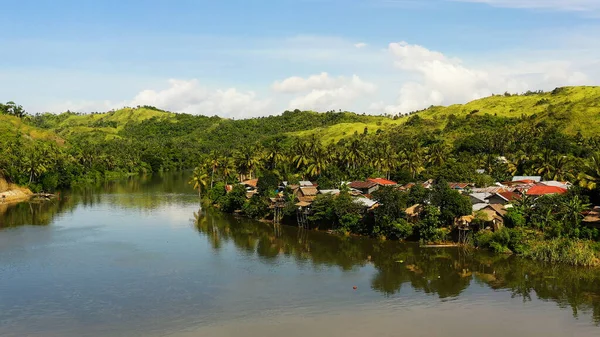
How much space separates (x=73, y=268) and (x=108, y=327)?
15391 mm

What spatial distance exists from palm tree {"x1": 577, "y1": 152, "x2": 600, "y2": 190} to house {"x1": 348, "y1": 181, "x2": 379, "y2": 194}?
29.0 m

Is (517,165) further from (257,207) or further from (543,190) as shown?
(257,207)

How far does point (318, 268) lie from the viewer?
46.8 metres

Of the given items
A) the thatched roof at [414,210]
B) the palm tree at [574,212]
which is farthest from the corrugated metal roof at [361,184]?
the palm tree at [574,212]

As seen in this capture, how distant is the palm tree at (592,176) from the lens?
50562mm

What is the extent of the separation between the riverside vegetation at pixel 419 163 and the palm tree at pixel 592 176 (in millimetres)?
117

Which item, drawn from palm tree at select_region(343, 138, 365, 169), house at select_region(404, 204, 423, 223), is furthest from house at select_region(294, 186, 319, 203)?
palm tree at select_region(343, 138, 365, 169)

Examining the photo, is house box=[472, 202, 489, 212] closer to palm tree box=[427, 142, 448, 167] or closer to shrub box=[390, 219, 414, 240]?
shrub box=[390, 219, 414, 240]

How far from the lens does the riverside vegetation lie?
50250 mm

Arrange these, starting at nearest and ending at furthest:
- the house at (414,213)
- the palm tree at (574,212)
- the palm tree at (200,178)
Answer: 1. the palm tree at (574,212)
2. the house at (414,213)
3. the palm tree at (200,178)

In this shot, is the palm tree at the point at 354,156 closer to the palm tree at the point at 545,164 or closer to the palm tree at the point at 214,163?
the palm tree at the point at 214,163

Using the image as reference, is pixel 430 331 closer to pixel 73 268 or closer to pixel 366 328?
pixel 366 328

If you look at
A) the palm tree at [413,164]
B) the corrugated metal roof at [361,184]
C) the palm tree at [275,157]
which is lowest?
the corrugated metal roof at [361,184]

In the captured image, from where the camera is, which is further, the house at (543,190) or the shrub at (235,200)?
the shrub at (235,200)
